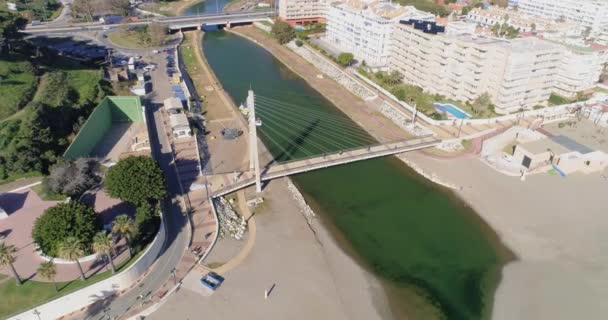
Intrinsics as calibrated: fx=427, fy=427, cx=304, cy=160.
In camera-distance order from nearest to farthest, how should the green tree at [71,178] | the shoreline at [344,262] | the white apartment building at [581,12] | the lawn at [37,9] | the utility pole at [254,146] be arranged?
the shoreline at [344,262], the green tree at [71,178], the utility pole at [254,146], the lawn at [37,9], the white apartment building at [581,12]

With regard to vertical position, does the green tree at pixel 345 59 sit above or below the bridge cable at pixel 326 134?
above

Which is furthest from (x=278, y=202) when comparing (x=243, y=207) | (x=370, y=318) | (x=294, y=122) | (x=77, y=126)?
(x=77, y=126)

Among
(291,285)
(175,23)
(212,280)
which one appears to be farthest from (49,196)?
(175,23)

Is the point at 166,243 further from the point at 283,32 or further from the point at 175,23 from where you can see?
the point at 175,23

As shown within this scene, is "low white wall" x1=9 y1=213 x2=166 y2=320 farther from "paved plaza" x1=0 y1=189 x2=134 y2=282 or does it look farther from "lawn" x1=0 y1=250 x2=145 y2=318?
"paved plaza" x1=0 y1=189 x2=134 y2=282

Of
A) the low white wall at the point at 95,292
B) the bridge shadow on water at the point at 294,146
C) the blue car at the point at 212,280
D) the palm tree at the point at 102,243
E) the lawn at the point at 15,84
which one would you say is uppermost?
the lawn at the point at 15,84

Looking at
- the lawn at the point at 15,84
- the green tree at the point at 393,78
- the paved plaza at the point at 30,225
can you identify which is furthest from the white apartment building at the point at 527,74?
the lawn at the point at 15,84

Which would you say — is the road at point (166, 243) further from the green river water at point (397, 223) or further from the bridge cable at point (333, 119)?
the bridge cable at point (333, 119)
